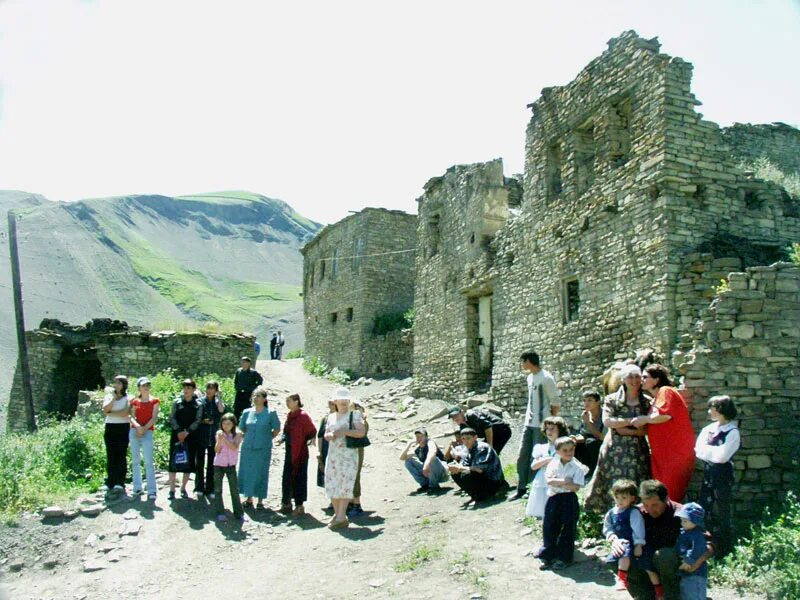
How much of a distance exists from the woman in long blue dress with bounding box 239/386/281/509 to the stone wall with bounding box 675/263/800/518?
569cm

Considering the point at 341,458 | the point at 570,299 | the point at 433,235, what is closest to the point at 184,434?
the point at 341,458

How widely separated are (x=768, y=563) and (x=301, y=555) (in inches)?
194

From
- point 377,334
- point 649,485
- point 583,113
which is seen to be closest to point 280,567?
point 649,485

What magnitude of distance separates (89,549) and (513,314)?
9.43 m

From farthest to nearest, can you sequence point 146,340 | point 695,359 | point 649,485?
point 146,340
point 695,359
point 649,485

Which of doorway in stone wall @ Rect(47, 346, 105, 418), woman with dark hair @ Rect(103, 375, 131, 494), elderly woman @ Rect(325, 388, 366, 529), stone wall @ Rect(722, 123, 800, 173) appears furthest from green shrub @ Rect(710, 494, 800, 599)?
doorway in stone wall @ Rect(47, 346, 105, 418)

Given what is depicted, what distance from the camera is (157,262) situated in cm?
7425

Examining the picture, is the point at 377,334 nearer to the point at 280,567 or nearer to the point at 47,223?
the point at 280,567

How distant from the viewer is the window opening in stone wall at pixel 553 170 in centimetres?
1380

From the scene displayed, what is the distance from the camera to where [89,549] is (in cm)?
850

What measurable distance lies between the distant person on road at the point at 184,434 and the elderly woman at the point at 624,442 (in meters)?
5.82

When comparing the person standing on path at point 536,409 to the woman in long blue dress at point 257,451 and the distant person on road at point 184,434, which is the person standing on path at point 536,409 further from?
the distant person on road at point 184,434

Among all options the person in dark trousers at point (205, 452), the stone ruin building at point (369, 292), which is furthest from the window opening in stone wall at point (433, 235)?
the person in dark trousers at point (205, 452)

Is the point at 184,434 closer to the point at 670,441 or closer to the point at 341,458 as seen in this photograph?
the point at 341,458
